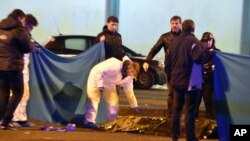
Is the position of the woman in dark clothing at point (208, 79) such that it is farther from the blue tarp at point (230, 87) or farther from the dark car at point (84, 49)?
the dark car at point (84, 49)

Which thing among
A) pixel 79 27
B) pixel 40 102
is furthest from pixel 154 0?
pixel 40 102

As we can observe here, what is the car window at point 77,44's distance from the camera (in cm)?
1830

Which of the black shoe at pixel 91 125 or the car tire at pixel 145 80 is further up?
the car tire at pixel 145 80

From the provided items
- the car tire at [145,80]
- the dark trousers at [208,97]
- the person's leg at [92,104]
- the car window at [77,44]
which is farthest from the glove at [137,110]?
the car tire at [145,80]

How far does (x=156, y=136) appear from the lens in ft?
35.3

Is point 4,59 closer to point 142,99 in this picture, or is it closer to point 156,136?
point 156,136

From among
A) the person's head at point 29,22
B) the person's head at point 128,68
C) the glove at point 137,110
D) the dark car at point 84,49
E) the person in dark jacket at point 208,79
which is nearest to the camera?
the person's head at point 29,22

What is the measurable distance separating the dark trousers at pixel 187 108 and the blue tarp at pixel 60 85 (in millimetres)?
2297

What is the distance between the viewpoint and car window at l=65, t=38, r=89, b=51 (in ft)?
60.0

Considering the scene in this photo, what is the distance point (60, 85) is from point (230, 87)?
3.35 m

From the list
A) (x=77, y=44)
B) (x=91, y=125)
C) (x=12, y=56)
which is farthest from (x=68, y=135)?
(x=77, y=44)

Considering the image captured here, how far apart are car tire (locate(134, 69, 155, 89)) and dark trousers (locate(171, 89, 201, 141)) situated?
9.60 metres

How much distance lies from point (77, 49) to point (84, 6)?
545 cm

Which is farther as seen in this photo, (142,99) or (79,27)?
(79,27)
